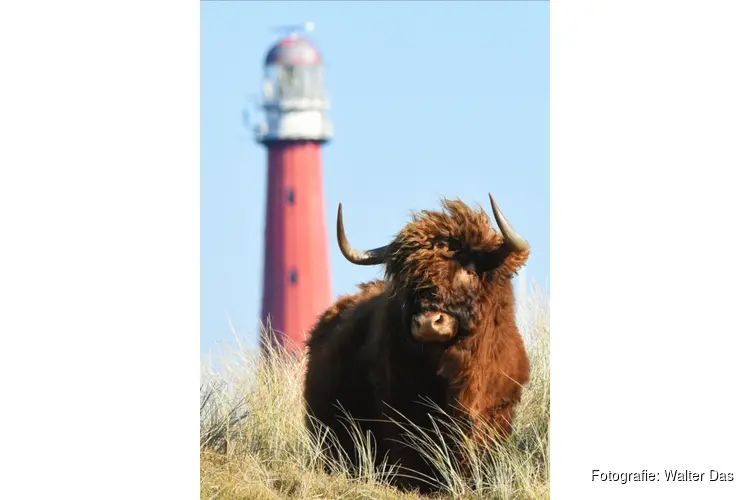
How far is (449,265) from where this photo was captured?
6129mm

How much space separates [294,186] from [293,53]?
18.5 ft

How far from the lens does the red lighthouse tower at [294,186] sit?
24.4 m

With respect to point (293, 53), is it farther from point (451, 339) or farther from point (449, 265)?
point (451, 339)

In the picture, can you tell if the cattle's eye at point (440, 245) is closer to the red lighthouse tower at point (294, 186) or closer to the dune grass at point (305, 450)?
the dune grass at point (305, 450)

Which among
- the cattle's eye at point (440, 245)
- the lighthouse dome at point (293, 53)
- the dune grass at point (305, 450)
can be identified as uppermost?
the lighthouse dome at point (293, 53)

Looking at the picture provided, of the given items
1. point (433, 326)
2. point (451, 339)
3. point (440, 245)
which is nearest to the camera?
point (433, 326)

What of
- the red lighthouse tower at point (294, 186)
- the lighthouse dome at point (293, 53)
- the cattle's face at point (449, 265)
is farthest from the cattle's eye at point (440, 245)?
the lighthouse dome at point (293, 53)

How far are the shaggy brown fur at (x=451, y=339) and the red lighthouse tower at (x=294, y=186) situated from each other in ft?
57.0

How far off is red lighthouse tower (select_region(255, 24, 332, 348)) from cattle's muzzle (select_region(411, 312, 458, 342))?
58.4 feet

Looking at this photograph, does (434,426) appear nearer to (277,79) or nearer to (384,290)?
(384,290)

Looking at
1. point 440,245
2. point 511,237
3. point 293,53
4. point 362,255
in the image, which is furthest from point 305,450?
point 293,53
